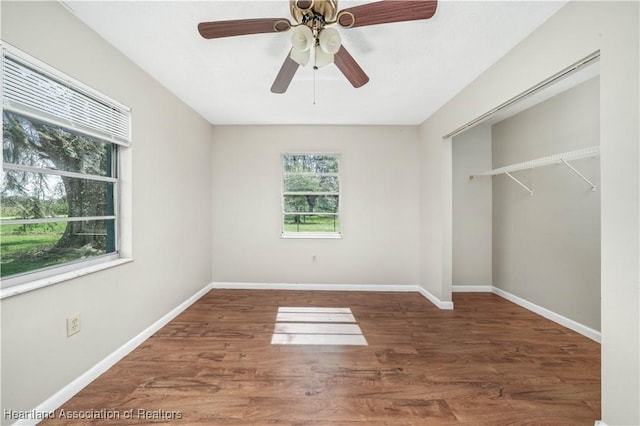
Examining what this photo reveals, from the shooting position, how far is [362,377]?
190 centimetres

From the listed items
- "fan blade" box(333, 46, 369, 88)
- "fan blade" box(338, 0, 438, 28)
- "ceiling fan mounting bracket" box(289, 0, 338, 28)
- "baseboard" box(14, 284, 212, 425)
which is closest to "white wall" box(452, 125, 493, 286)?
"fan blade" box(333, 46, 369, 88)

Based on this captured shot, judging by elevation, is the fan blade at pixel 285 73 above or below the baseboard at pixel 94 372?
above

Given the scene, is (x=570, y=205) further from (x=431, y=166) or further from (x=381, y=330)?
(x=381, y=330)

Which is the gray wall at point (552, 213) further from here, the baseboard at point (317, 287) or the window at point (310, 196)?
the window at point (310, 196)

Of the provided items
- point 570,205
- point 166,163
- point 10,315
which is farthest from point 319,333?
point 570,205

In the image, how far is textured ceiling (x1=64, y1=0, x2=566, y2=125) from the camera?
1.63m

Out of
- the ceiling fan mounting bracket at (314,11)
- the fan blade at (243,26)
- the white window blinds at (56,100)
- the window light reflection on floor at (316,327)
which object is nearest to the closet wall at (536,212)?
the window light reflection on floor at (316,327)

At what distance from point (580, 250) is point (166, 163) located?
4.37 m

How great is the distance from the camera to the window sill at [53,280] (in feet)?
4.44

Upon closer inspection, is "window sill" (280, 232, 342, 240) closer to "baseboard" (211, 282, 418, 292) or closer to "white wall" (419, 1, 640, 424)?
"baseboard" (211, 282, 418, 292)

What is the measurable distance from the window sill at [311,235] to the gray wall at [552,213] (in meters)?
2.32

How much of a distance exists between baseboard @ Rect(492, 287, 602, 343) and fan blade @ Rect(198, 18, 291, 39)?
3.63 metres

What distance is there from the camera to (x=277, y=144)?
3.91 metres

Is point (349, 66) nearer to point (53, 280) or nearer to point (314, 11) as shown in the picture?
point (314, 11)
